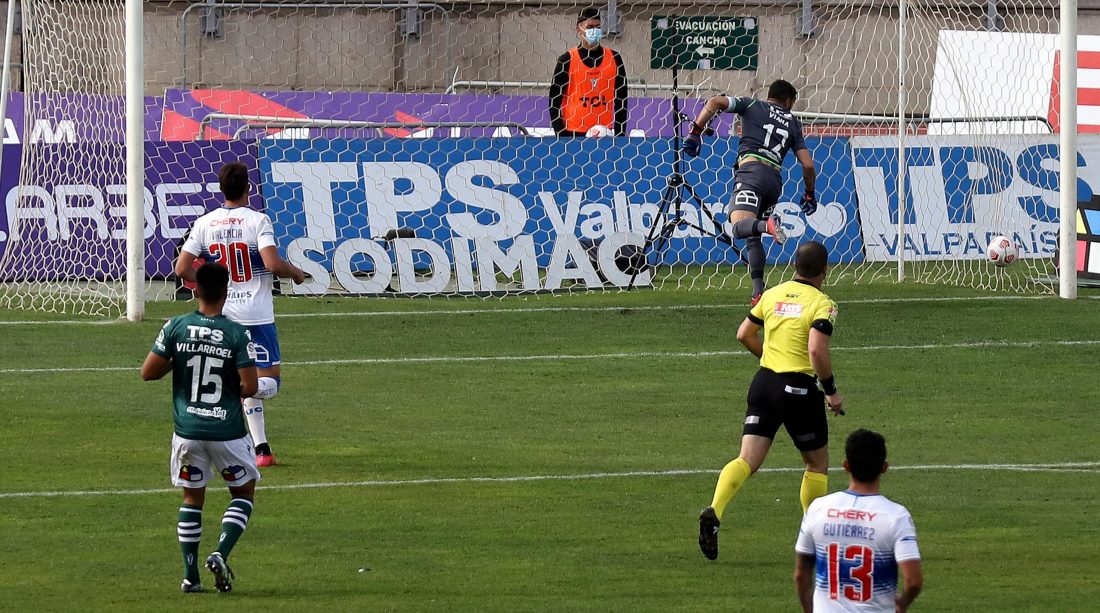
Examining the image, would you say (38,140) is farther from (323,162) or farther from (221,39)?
(221,39)

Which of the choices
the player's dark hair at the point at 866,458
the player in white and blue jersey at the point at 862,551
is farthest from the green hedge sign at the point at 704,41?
the player in white and blue jersey at the point at 862,551

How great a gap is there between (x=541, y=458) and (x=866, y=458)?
573cm

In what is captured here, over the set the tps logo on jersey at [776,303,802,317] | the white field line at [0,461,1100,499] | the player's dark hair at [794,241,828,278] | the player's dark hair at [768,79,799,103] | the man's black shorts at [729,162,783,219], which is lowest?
the white field line at [0,461,1100,499]

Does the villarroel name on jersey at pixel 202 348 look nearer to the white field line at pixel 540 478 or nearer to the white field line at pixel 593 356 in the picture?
the white field line at pixel 540 478

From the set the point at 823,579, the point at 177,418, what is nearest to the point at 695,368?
the point at 177,418

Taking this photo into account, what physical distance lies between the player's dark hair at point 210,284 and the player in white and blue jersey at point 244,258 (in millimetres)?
2330

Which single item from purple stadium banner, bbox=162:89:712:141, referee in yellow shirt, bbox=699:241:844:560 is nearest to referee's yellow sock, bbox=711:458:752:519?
referee in yellow shirt, bbox=699:241:844:560

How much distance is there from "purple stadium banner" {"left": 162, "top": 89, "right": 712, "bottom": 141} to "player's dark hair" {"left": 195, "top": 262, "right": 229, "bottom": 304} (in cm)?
1744

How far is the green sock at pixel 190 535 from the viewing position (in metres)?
7.93

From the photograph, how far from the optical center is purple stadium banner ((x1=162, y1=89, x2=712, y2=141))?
2591 centimetres

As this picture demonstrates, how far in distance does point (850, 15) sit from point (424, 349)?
18.5 meters

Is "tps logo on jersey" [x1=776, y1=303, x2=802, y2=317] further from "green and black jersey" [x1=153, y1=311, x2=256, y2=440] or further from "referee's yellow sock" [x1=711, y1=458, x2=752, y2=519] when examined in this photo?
"green and black jersey" [x1=153, y1=311, x2=256, y2=440]

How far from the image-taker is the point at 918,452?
11.7 meters

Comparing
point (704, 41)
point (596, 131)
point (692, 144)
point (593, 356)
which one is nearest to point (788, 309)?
point (593, 356)
